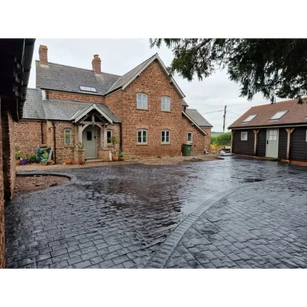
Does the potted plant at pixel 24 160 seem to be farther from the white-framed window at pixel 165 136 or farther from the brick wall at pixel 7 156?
the white-framed window at pixel 165 136

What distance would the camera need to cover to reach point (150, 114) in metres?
17.7

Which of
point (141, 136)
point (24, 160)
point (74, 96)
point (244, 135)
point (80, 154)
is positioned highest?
point (74, 96)

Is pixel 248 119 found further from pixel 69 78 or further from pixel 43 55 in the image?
pixel 43 55

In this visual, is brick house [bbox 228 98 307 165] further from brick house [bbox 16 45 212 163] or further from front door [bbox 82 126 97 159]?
front door [bbox 82 126 97 159]

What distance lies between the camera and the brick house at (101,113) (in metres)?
14.2

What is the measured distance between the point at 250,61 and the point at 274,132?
52.4 ft

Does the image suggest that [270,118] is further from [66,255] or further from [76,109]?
[66,255]

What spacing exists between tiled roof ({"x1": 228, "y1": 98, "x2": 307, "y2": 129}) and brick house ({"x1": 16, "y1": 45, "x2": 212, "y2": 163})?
5984 millimetres

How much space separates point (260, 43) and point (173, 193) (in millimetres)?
4687

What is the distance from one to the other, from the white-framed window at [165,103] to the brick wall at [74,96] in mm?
5676

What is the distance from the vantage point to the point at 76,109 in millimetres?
15875

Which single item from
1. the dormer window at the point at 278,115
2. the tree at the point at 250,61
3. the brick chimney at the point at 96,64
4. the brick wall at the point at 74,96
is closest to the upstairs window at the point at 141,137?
the brick wall at the point at 74,96

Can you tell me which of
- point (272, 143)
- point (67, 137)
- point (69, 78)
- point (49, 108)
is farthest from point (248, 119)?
point (49, 108)
